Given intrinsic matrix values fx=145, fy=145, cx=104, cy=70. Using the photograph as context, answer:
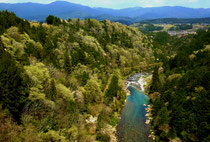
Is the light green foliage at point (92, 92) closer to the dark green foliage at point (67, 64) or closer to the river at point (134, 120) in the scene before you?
the dark green foliage at point (67, 64)

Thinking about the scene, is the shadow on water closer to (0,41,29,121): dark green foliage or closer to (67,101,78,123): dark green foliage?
(67,101,78,123): dark green foliage

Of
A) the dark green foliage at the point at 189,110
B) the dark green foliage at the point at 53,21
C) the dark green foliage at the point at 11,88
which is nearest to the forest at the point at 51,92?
the dark green foliage at the point at 11,88

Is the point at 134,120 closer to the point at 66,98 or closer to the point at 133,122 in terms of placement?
→ the point at 133,122

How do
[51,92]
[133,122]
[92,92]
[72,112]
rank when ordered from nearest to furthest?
[51,92] → [72,112] → [92,92] → [133,122]

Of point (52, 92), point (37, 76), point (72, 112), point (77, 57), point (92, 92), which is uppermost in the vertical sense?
point (77, 57)

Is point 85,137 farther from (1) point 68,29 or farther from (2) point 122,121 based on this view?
(1) point 68,29

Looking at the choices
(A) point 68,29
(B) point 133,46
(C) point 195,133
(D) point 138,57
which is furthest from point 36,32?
(B) point 133,46

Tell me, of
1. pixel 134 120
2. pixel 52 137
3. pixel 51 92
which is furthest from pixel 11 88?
pixel 134 120
